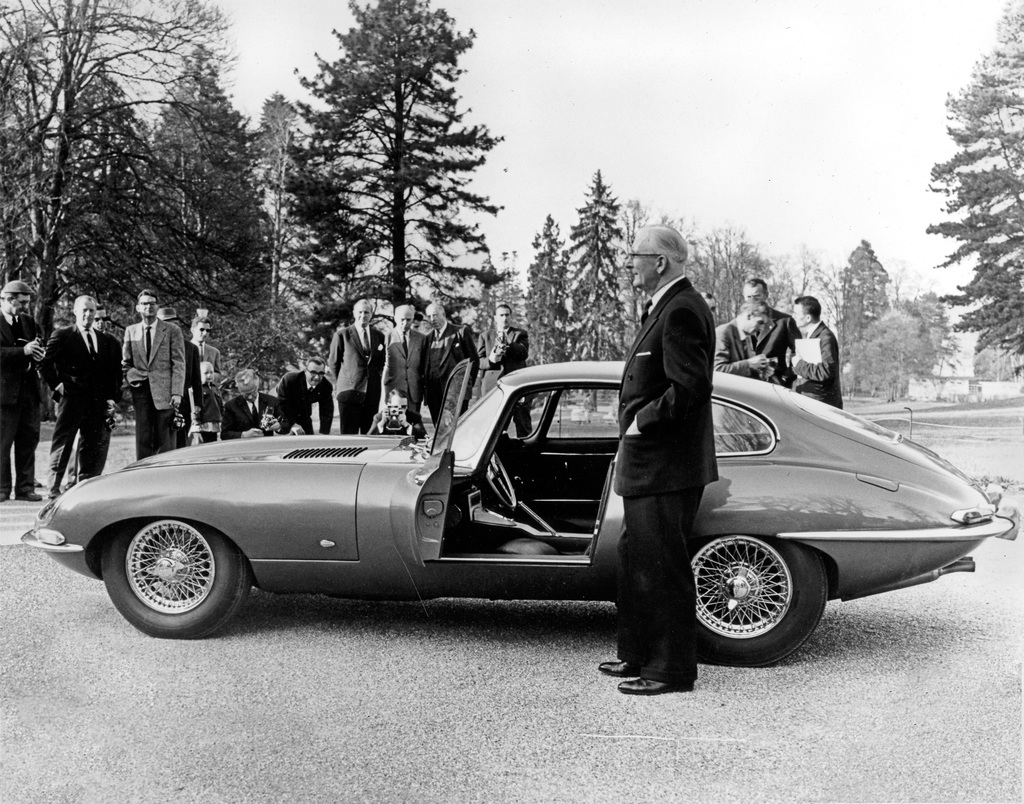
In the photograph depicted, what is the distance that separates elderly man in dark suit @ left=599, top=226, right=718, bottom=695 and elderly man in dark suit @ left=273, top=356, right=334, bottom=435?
6199 millimetres

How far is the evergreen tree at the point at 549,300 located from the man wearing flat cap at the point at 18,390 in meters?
32.2

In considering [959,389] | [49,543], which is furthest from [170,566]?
[959,389]

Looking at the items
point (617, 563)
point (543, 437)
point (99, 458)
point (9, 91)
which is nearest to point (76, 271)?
point (9, 91)

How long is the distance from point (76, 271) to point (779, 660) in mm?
20975

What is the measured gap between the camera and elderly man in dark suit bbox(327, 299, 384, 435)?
9906 millimetres

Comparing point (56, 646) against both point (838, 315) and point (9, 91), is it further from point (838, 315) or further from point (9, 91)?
point (838, 315)

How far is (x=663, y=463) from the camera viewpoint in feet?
12.5

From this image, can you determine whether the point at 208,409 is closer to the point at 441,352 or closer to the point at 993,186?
the point at 441,352

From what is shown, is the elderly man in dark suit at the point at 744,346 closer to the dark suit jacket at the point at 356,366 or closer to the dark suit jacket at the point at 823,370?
the dark suit jacket at the point at 823,370

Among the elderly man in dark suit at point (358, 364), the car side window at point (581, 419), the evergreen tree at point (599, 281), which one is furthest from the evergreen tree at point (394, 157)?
the car side window at point (581, 419)

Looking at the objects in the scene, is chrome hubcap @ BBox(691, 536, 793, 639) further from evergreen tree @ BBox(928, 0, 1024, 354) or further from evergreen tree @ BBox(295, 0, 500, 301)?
evergreen tree @ BBox(295, 0, 500, 301)

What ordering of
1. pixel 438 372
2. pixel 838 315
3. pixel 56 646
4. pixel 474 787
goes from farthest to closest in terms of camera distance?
pixel 838 315 → pixel 438 372 → pixel 56 646 → pixel 474 787

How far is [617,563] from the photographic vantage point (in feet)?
13.7

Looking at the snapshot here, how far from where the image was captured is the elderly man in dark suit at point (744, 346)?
8203 mm
